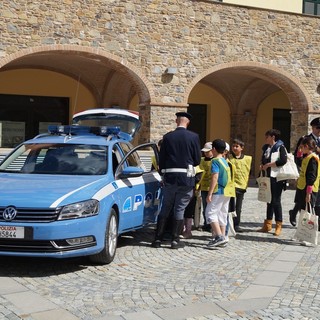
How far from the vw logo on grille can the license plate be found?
0.10 meters

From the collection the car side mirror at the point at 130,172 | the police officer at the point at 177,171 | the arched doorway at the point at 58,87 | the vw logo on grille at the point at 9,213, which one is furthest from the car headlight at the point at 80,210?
the arched doorway at the point at 58,87

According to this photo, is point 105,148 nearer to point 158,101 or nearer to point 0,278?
point 0,278

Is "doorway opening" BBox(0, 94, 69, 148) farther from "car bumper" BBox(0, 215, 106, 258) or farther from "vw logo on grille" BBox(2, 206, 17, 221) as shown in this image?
"car bumper" BBox(0, 215, 106, 258)

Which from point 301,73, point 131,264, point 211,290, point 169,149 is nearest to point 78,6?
point 301,73

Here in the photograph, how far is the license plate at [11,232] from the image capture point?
605 centimetres

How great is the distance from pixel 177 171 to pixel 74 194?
73.6 inches

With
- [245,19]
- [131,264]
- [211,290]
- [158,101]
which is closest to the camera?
[211,290]

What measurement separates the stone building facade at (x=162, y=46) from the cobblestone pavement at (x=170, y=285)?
8.44 metres

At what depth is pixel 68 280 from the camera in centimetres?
608

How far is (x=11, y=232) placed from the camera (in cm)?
607

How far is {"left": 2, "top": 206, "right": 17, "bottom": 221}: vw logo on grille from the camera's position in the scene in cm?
610

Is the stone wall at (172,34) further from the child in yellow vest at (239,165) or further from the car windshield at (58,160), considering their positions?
the car windshield at (58,160)

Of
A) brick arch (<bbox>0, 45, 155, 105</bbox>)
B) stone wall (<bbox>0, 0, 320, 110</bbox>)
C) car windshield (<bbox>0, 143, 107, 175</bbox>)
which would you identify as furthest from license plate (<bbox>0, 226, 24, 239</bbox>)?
stone wall (<bbox>0, 0, 320, 110</bbox>)

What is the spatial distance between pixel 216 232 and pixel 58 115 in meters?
14.1
